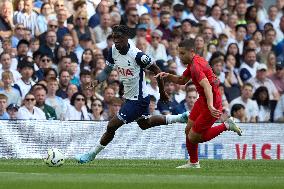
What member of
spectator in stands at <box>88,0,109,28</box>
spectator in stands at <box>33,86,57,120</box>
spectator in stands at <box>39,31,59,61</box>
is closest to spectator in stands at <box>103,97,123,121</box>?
spectator in stands at <box>33,86,57,120</box>

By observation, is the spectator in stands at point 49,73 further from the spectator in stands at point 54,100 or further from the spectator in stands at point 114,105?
the spectator in stands at point 114,105

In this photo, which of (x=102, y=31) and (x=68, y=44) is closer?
(x=68, y=44)

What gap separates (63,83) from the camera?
72.9ft

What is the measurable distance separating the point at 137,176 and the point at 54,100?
8.19 meters

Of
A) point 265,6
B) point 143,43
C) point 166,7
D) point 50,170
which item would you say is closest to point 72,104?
point 143,43

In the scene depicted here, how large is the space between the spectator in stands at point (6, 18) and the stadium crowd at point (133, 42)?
0.9 inches

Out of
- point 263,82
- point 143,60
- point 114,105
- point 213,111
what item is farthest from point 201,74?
point 263,82

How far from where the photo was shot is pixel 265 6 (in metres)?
29.1

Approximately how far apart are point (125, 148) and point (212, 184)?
8.39 meters

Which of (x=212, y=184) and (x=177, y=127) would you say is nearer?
(x=212, y=184)

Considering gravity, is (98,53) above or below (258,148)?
above

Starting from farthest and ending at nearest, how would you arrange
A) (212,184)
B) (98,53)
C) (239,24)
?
(239,24), (98,53), (212,184)

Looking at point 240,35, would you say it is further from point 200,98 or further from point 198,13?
point 200,98

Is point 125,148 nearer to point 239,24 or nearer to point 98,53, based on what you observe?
point 98,53
